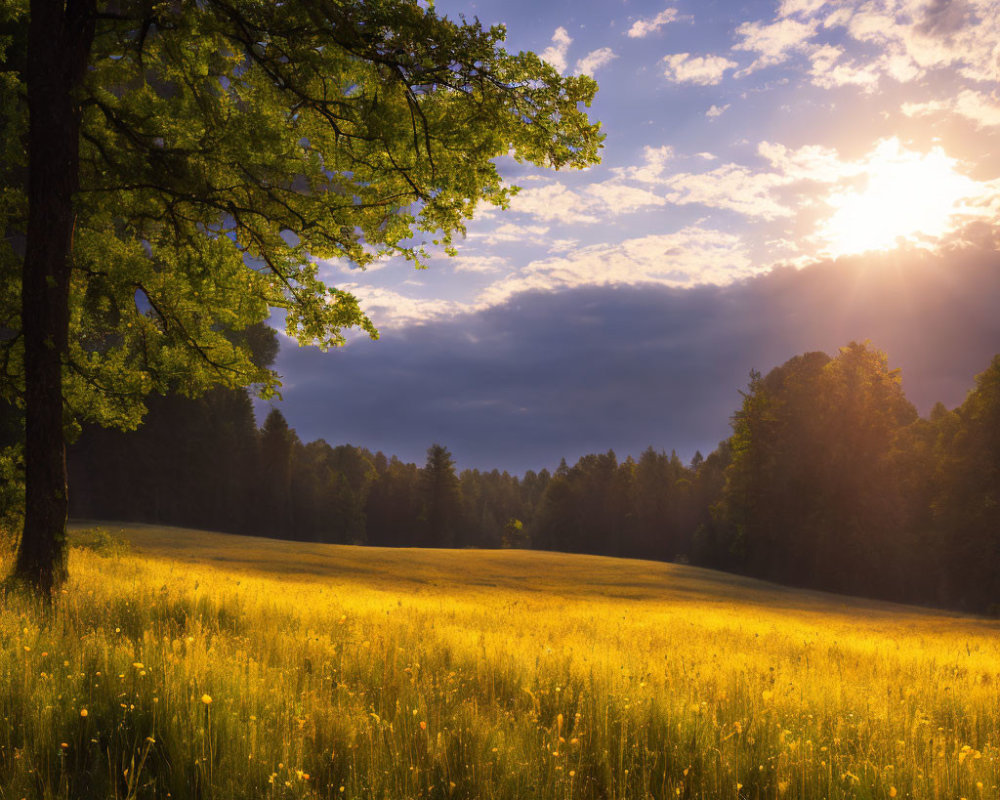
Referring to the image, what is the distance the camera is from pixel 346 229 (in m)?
9.78

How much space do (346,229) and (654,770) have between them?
8395mm

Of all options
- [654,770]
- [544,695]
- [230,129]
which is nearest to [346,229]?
[230,129]

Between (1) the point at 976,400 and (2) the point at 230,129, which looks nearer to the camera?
(2) the point at 230,129

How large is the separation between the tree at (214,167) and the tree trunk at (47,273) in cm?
3

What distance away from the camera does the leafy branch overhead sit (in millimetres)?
8102

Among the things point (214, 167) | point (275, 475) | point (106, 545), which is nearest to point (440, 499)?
point (275, 475)

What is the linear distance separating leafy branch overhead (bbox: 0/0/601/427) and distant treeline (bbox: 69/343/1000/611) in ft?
128

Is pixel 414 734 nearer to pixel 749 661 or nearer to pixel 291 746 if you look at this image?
pixel 291 746

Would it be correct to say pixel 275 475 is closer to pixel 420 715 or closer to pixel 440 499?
pixel 440 499

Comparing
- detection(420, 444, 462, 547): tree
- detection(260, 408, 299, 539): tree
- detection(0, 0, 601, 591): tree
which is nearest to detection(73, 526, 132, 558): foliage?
detection(0, 0, 601, 591): tree

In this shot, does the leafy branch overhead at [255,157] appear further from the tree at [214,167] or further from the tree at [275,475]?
the tree at [275,475]

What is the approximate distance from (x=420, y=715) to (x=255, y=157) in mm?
8298

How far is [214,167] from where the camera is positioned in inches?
372

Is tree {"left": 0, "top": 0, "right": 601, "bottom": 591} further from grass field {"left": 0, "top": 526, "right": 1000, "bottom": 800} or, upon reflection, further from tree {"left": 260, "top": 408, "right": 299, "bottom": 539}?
tree {"left": 260, "top": 408, "right": 299, "bottom": 539}
